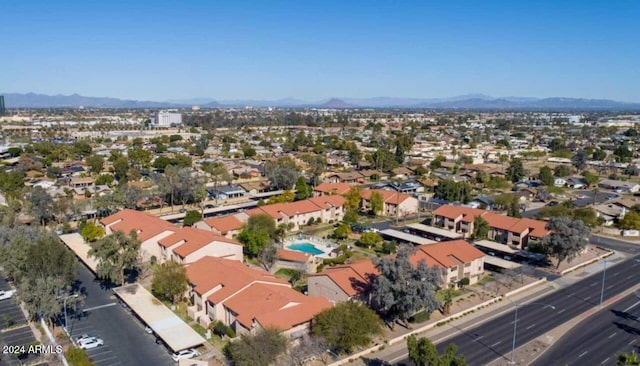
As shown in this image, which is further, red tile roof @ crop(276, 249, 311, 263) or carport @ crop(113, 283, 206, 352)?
red tile roof @ crop(276, 249, 311, 263)

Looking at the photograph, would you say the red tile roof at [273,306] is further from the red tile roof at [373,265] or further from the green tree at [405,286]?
the green tree at [405,286]

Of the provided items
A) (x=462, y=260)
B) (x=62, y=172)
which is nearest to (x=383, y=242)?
(x=462, y=260)

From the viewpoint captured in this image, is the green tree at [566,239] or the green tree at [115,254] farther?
the green tree at [566,239]

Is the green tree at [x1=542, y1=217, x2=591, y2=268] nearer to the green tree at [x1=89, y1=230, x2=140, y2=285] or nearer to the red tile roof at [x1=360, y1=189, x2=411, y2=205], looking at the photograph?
the red tile roof at [x1=360, y1=189, x2=411, y2=205]

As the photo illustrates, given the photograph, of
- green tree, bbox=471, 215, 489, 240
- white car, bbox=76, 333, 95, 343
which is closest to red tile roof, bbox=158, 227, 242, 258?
white car, bbox=76, 333, 95, 343

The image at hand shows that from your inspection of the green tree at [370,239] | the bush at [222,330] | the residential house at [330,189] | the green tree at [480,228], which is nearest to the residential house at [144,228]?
the bush at [222,330]

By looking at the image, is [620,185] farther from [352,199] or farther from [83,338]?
[83,338]

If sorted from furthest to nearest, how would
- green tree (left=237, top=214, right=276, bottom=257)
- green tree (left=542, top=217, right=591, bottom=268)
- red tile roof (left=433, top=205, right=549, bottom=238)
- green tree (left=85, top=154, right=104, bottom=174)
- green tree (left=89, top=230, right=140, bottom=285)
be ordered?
green tree (left=85, top=154, right=104, bottom=174) → red tile roof (left=433, top=205, right=549, bottom=238) → green tree (left=237, top=214, right=276, bottom=257) → green tree (left=542, top=217, right=591, bottom=268) → green tree (left=89, top=230, right=140, bottom=285)
